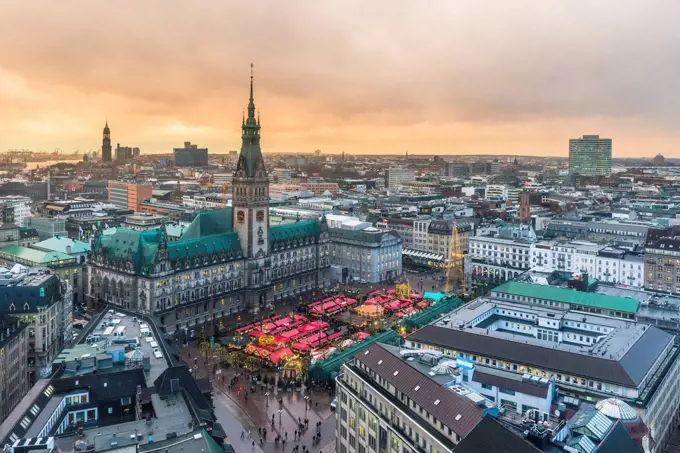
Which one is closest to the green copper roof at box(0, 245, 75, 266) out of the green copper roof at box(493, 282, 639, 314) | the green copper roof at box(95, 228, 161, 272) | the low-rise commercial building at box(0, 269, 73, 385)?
the green copper roof at box(95, 228, 161, 272)

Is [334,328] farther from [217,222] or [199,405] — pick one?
[199,405]

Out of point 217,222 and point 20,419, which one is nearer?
point 20,419

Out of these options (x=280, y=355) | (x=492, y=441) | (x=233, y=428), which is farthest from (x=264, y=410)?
(x=492, y=441)

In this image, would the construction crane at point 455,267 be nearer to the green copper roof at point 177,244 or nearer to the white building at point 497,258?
the white building at point 497,258

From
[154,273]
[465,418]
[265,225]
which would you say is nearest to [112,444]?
[465,418]

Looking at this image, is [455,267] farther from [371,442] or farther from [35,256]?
[371,442]

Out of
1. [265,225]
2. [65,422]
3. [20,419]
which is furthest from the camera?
[265,225]
